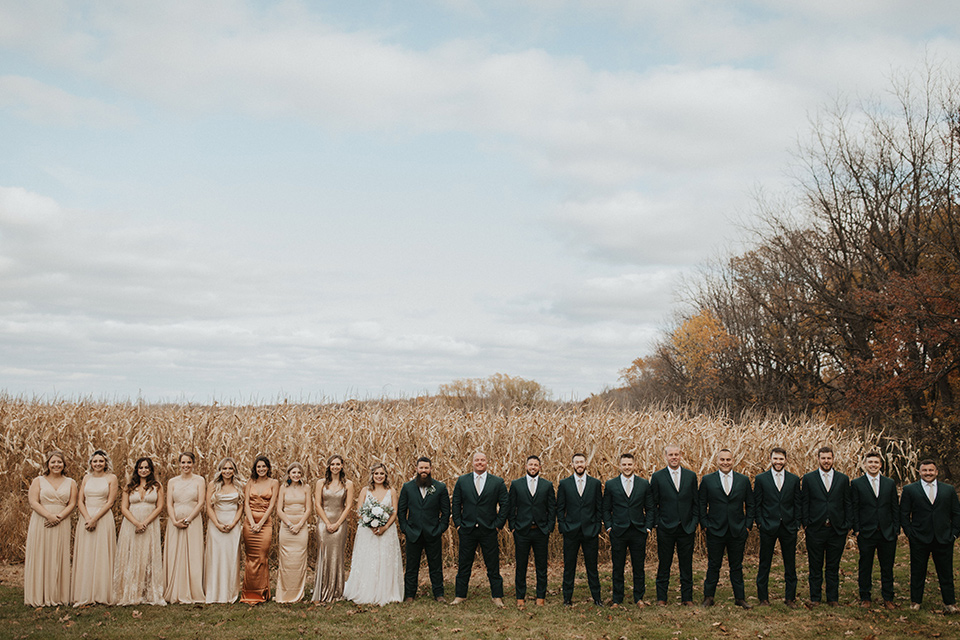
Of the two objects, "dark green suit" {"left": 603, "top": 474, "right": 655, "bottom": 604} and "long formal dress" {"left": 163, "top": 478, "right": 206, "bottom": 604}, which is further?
"long formal dress" {"left": 163, "top": 478, "right": 206, "bottom": 604}

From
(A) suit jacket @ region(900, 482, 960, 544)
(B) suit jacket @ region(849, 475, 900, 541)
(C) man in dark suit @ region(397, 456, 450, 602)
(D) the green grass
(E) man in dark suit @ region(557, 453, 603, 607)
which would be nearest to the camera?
(D) the green grass

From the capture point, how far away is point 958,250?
75.2 ft

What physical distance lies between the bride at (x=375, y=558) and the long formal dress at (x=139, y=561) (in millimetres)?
2620

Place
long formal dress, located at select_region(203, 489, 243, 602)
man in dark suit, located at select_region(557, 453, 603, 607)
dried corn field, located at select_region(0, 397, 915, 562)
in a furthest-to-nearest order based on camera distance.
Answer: dried corn field, located at select_region(0, 397, 915, 562), long formal dress, located at select_region(203, 489, 243, 602), man in dark suit, located at select_region(557, 453, 603, 607)

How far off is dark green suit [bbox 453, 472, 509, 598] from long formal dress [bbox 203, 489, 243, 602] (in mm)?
3110

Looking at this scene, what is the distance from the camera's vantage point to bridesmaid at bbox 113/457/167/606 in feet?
32.1

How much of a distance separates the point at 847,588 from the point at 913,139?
21.1 m

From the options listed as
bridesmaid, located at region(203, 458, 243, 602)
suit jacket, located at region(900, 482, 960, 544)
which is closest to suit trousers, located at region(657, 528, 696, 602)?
suit jacket, located at region(900, 482, 960, 544)

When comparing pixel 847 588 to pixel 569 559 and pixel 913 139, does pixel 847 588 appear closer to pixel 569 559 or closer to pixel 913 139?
pixel 569 559

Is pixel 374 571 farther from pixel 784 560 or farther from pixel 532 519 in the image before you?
pixel 784 560

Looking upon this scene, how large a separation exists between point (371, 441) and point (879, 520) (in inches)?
332

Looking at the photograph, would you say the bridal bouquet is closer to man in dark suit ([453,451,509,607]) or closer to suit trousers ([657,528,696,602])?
man in dark suit ([453,451,509,607])

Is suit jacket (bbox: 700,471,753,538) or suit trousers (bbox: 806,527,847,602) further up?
suit jacket (bbox: 700,471,753,538)

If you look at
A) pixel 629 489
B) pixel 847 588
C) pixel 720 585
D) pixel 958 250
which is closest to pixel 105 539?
pixel 629 489
